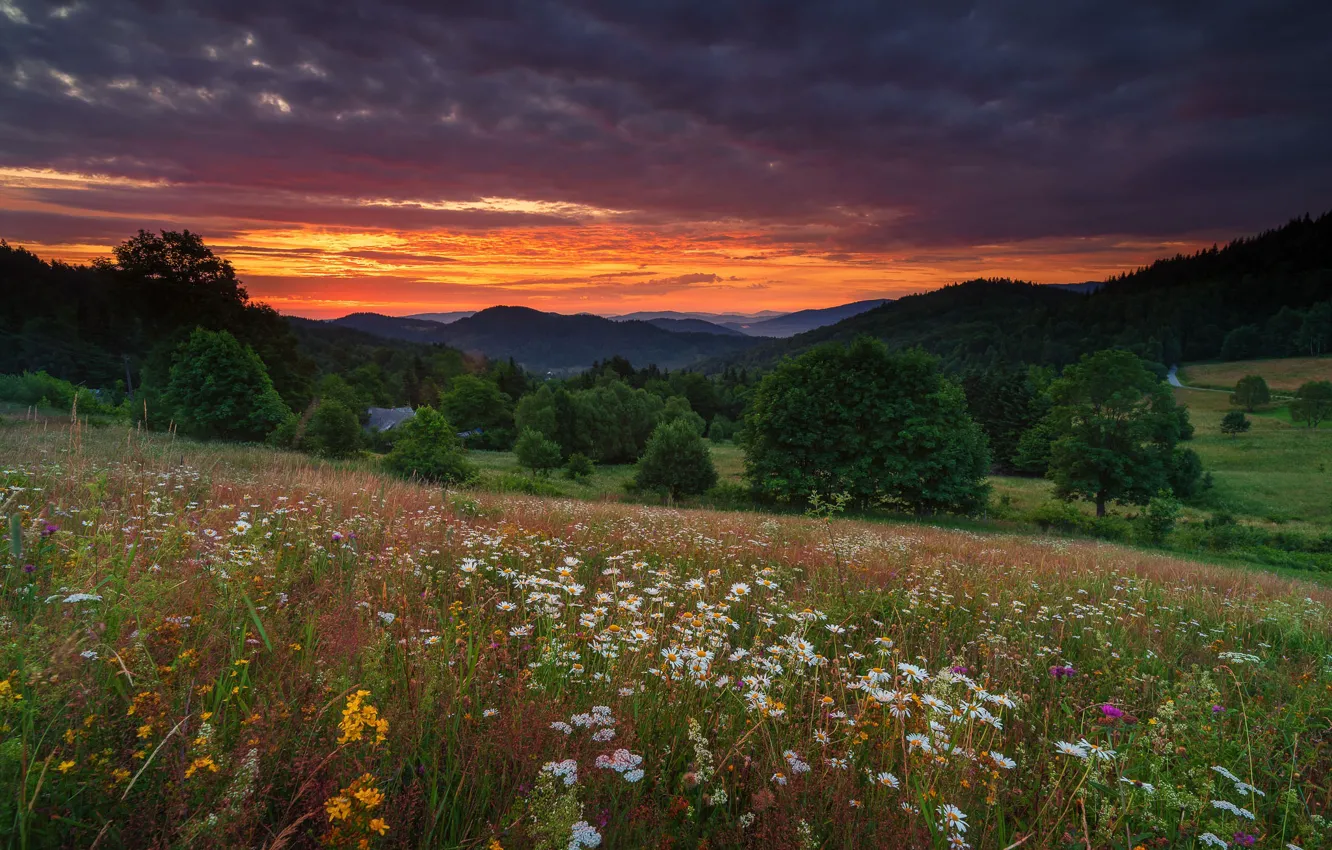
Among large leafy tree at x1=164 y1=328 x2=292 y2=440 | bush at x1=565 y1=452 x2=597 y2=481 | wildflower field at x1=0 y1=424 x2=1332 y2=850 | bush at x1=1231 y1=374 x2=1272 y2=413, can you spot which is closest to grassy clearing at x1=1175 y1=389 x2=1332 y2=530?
bush at x1=1231 y1=374 x2=1272 y2=413

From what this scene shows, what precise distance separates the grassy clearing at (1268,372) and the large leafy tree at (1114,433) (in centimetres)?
8309

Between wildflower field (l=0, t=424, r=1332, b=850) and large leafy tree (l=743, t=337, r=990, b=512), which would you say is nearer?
wildflower field (l=0, t=424, r=1332, b=850)

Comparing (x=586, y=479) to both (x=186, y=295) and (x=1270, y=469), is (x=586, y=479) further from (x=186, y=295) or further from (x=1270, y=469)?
(x=1270, y=469)

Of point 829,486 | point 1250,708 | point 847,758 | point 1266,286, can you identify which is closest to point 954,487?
point 829,486

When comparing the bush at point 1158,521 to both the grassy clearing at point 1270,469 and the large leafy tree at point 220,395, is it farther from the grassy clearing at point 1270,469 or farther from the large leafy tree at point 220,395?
the large leafy tree at point 220,395

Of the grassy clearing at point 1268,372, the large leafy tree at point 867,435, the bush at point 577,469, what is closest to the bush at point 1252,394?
the grassy clearing at point 1268,372

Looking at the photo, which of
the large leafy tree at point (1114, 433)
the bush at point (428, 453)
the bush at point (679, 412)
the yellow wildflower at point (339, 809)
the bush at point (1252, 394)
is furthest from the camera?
the bush at point (679, 412)

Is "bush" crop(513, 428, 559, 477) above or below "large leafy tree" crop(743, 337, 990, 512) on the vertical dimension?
below

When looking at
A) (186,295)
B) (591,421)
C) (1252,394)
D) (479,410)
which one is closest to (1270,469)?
(1252,394)

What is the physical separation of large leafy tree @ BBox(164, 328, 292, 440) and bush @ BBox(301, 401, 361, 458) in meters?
3.64

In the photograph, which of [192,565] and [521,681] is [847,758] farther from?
[192,565]

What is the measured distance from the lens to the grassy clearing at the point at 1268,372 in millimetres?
91625

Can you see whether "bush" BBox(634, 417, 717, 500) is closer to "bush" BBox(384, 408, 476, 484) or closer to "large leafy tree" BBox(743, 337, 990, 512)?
"large leafy tree" BBox(743, 337, 990, 512)

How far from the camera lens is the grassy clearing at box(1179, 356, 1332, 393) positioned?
91.6m
